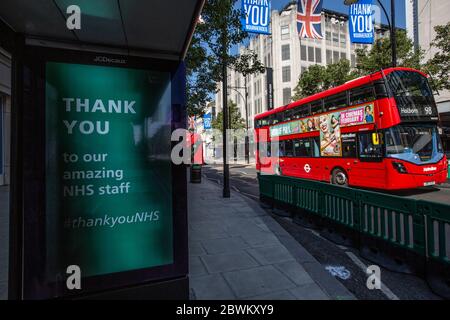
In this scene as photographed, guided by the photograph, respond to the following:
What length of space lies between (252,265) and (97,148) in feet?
8.68

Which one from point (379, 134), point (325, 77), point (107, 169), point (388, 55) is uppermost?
point (325, 77)

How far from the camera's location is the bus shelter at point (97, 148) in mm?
2137

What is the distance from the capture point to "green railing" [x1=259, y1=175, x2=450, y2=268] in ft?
10.3

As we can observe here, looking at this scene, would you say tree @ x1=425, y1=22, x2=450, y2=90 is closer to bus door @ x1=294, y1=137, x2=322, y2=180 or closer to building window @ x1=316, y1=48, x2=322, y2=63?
bus door @ x1=294, y1=137, x2=322, y2=180

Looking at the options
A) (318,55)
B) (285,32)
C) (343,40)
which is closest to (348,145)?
(285,32)

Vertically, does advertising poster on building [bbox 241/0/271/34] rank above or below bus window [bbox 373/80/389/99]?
above

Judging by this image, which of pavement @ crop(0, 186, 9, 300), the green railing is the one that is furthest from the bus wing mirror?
pavement @ crop(0, 186, 9, 300)

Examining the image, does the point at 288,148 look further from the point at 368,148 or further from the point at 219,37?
the point at 219,37

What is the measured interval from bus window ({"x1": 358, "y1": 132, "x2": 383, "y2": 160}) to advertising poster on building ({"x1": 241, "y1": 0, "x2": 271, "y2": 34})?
5.64 metres

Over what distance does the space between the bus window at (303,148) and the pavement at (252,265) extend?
252 inches

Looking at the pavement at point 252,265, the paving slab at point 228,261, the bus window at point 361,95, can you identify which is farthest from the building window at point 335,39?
the paving slab at point 228,261

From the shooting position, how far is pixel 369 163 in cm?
900

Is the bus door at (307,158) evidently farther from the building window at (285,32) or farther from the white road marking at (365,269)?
the building window at (285,32)
